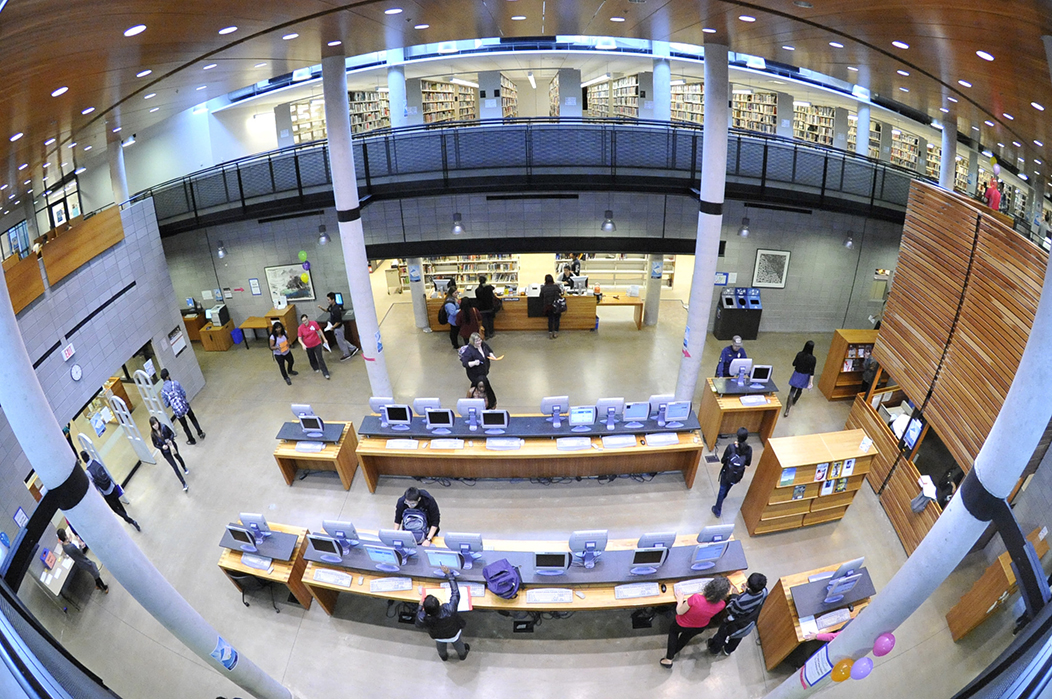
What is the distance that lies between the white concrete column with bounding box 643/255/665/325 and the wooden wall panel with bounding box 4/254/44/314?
10.8 m

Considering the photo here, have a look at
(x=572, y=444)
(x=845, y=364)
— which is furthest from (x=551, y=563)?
(x=845, y=364)

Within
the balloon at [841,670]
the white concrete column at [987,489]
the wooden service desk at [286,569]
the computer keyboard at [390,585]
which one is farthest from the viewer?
the wooden service desk at [286,569]

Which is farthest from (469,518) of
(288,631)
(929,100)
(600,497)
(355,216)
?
(929,100)

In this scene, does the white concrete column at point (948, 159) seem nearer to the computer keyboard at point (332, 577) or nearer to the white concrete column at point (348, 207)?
the white concrete column at point (348, 207)

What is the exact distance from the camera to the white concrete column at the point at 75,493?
2979 mm

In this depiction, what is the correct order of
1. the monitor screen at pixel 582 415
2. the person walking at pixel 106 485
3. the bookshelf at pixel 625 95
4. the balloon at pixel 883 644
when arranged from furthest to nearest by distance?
the bookshelf at pixel 625 95
the monitor screen at pixel 582 415
the person walking at pixel 106 485
the balloon at pixel 883 644

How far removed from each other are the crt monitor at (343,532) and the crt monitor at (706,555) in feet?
12.3

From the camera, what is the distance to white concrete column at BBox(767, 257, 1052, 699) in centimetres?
281

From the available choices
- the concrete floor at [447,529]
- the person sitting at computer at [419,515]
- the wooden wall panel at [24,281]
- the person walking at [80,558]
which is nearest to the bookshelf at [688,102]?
the concrete floor at [447,529]

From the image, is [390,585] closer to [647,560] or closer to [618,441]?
[647,560]

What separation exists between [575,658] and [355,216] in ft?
22.1

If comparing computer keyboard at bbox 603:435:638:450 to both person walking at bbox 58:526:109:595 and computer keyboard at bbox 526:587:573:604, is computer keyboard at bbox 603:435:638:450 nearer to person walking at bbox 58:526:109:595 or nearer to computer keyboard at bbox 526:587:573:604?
computer keyboard at bbox 526:587:573:604

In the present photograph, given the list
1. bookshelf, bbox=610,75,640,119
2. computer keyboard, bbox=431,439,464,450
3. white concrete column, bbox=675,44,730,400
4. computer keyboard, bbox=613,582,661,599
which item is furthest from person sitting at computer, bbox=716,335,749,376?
bookshelf, bbox=610,75,640,119

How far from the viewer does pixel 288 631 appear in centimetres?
623
